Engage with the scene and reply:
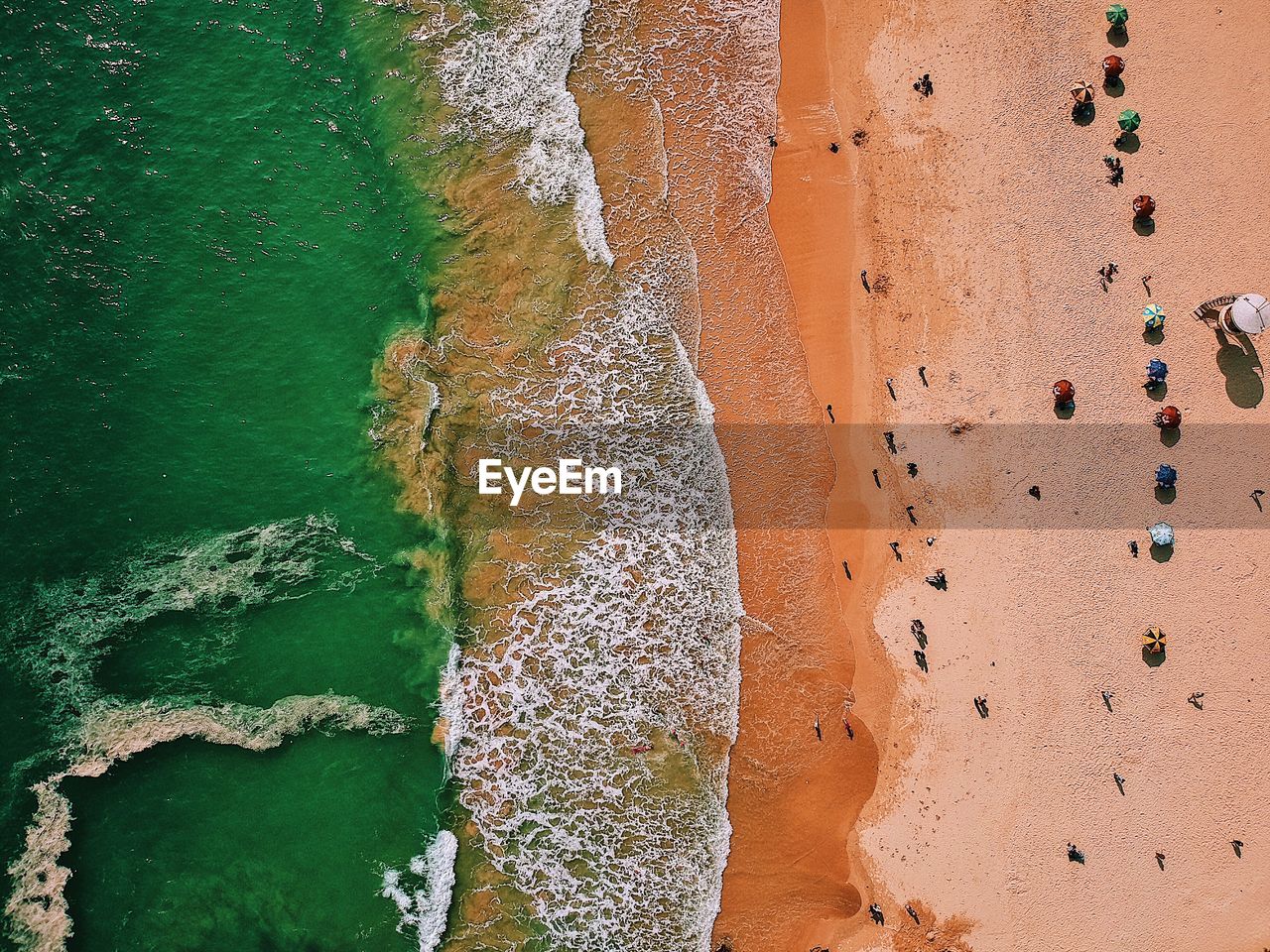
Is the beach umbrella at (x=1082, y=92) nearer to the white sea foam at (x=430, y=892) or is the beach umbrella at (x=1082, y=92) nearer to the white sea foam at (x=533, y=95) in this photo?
the white sea foam at (x=533, y=95)

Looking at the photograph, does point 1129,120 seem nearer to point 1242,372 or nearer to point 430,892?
point 1242,372

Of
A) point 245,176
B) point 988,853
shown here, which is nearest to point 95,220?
point 245,176

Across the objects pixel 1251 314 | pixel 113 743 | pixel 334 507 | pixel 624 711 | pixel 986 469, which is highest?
pixel 1251 314

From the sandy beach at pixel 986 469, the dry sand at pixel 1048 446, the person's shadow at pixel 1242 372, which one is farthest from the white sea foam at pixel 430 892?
the person's shadow at pixel 1242 372

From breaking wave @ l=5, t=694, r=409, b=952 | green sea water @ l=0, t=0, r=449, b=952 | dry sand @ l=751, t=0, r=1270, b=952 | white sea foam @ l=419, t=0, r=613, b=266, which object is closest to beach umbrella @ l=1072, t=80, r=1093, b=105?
dry sand @ l=751, t=0, r=1270, b=952

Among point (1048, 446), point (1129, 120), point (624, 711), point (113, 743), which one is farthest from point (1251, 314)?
point (113, 743)

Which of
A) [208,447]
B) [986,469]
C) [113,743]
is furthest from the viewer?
[208,447]

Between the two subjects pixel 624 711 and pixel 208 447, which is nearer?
pixel 624 711
